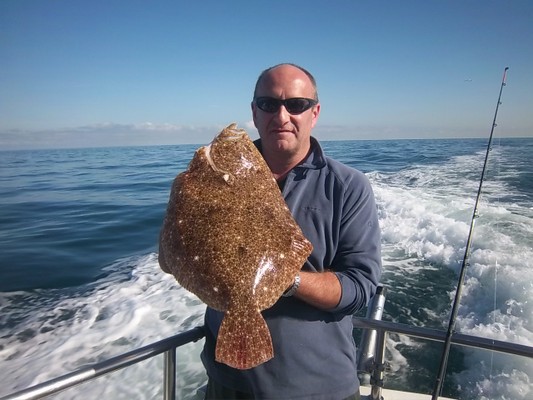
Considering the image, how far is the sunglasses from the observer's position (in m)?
2.30

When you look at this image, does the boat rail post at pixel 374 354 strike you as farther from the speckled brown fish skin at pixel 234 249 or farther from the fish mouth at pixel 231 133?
the fish mouth at pixel 231 133

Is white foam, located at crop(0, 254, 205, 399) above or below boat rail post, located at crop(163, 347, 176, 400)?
below

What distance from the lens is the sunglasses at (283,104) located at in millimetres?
2305

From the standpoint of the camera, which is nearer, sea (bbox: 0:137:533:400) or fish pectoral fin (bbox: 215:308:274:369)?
fish pectoral fin (bbox: 215:308:274:369)

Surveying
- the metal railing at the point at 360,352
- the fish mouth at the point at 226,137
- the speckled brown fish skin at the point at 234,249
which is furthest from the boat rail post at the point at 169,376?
the fish mouth at the point at 226,137

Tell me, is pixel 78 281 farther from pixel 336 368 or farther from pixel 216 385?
pixel 336 368

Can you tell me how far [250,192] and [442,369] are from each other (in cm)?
184

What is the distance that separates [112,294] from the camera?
25.1 feet

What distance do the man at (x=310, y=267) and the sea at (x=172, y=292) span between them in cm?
108

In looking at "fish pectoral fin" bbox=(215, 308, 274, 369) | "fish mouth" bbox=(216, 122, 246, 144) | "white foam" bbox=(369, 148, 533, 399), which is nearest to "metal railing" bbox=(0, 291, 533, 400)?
"fish pectoral fin" bbox=(215, 308, 274, 369)

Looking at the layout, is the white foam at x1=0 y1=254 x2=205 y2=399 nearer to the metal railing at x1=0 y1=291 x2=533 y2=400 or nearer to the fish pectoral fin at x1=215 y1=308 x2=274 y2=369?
the metal railing at x1=0 y1=291 x2=533 y2=400

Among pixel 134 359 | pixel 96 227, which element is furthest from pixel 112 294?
pixel 134 359

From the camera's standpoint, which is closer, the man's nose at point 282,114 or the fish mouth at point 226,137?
the fish mouth at point 226,137

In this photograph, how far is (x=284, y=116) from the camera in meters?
2.28
